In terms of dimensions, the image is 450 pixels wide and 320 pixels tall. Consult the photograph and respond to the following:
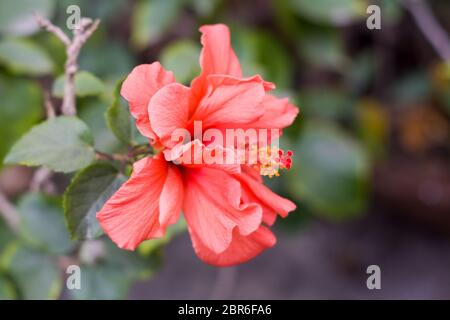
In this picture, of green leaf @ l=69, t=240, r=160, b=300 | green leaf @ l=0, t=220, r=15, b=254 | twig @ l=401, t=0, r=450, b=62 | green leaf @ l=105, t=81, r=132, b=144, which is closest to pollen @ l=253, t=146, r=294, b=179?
green leaf @ l=105, t=81, r=132, b=144

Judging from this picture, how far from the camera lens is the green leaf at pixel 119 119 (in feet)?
3.47

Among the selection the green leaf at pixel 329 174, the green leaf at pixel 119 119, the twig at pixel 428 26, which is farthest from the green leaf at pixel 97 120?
the twig at pixel 428 26

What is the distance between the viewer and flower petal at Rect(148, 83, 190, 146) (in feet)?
2.93

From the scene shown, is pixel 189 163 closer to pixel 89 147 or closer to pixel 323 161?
pixel 89 147

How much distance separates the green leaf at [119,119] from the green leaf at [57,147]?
49mm

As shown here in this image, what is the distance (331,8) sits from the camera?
2025 mm

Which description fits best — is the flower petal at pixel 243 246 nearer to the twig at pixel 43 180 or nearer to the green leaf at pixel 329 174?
the twig at pixel 43 180

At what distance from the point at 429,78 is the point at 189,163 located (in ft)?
6.17

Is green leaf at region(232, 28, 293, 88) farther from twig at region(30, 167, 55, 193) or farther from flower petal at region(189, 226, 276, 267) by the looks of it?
flower petal at region(189, 226, 276, 267)

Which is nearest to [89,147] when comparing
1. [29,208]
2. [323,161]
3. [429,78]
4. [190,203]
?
[190,203]

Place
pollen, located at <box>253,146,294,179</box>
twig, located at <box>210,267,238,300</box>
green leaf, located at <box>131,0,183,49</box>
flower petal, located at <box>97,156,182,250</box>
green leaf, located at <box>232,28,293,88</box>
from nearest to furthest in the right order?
flower petal, located at <box>97,156,182,250</box>, pollen, located at <box>253,146,294,179</box>, green leaf, located at <box>131,0,183,49</box>, green leaf, located at <box>232,28,293,88</box>, twig, located at <box>210,267,238,300</box>

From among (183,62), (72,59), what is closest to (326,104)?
(183,62)

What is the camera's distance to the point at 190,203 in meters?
0.97

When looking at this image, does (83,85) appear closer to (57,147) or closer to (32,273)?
(57,147)
